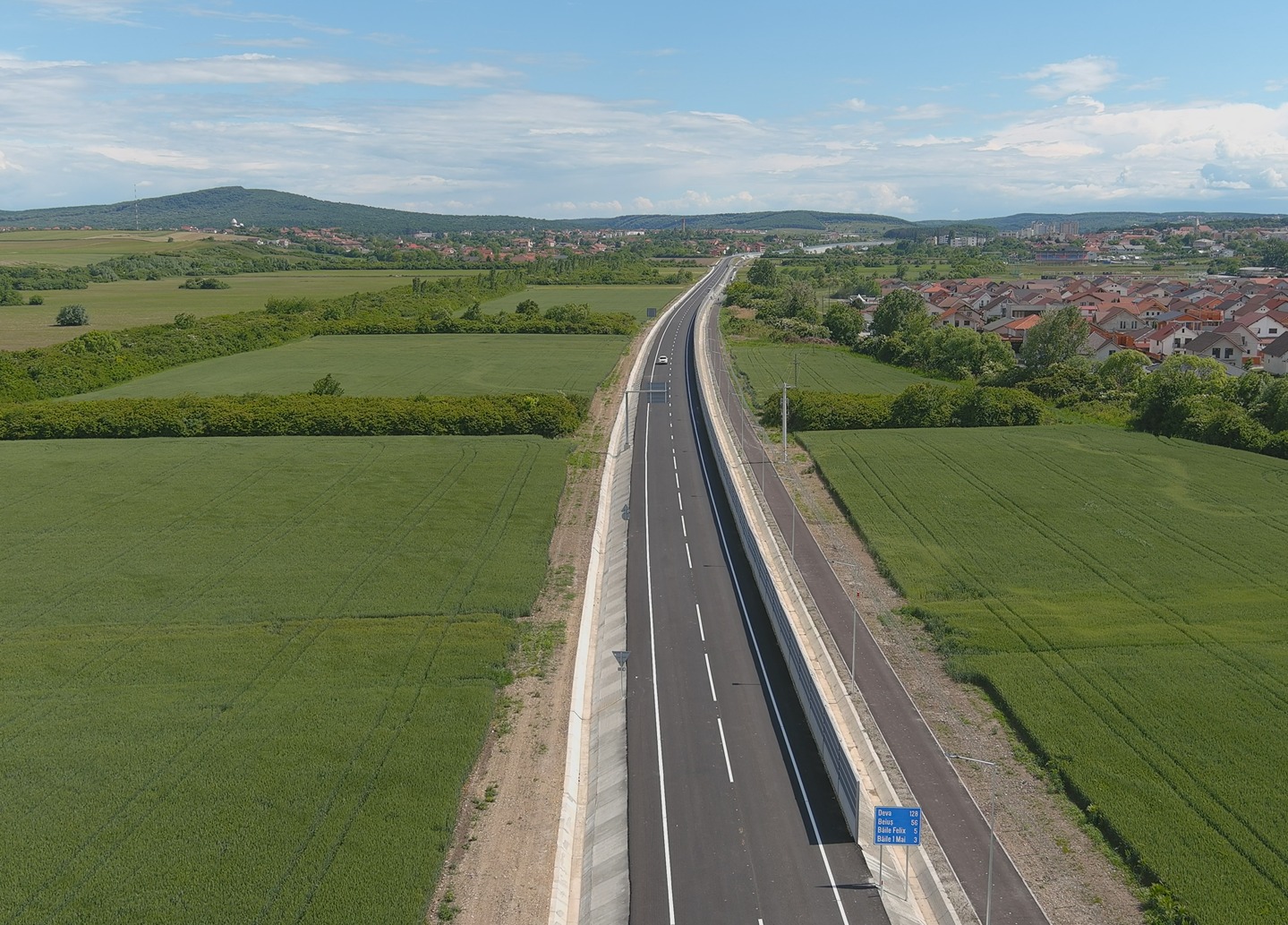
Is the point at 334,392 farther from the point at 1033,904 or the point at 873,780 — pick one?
the point at 1033,904

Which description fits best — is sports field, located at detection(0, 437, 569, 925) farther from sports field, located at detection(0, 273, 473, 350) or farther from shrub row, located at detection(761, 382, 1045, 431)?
sports field, located at detection(0, 273, 473, 350)

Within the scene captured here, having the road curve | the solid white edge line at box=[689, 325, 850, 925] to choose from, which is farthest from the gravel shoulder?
the solid white edge line at box=[689, 325, 850, 925]

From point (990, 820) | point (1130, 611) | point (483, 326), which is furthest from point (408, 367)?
point (990, 820)

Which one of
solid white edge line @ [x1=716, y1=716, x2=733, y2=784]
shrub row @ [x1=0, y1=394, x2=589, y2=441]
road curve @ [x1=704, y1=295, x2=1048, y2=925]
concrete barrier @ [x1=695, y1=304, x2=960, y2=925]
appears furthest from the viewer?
shrub row @ [x1=0, y1=394, x2=589, y2=441]

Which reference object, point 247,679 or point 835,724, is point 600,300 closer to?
point 247,679

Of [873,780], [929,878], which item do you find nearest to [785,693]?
[873,780]

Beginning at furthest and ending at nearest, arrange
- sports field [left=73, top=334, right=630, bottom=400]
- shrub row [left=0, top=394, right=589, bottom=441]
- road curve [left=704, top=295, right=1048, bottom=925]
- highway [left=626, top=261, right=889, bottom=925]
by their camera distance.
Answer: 1. sports field [left=73, top=334, right=630, bottom=400]
2. shrub row [left=0, top=394, right=589, bottom=441]
3. highway [left=626, top=261, right=889, bottom=925]
4. road curve [left=704, top=295, right=1048, bottom=925]
